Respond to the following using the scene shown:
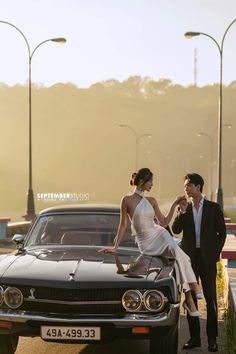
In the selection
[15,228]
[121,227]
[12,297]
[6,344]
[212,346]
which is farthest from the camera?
[15,228]

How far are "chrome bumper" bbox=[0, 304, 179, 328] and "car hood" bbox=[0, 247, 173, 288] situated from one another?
25 cm

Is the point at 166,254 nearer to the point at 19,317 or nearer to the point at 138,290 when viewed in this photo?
the point at 138,290

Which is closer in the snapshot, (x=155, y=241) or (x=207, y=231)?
(x=155, y=241)

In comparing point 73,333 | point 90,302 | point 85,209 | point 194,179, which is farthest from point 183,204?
point 73,333

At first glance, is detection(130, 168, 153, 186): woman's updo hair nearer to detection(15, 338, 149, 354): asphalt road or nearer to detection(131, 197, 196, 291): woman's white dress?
detection(131, 197, 196, 291): woman's white dress

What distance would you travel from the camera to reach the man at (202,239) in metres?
7.54

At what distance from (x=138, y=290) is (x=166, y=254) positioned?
1.02 m

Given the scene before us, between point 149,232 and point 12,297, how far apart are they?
5.09 ft

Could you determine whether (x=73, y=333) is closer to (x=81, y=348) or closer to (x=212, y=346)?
(x=81, y=348)

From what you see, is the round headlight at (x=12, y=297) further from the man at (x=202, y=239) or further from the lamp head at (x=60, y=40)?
the lamp head at (x=60, y=40)

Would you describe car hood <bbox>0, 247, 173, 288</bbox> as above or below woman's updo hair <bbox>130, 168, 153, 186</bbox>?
below

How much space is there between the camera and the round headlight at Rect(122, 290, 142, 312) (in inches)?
239

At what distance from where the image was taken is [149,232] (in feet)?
23.2

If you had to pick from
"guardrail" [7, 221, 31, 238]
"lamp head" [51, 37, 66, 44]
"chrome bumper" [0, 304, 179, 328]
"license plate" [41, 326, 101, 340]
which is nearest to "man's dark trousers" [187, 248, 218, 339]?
"chrome bumper" [0, 304, 179, 328]
